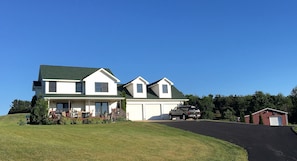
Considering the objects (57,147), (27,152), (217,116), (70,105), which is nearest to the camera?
(27,152)

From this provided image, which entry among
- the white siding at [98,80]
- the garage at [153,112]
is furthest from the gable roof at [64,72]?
the garage at [153,112]

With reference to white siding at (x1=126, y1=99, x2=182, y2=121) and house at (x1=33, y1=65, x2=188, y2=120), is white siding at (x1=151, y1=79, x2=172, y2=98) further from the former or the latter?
white siding at (x1=126, y1=99, x2=182, y2=121)

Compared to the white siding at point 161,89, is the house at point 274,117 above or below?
below

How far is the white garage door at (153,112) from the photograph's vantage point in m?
37.8

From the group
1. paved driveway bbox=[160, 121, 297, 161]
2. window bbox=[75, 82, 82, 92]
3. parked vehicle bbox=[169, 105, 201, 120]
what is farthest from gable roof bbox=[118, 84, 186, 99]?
paved driveway bbox=[160, 121, 297, 161]

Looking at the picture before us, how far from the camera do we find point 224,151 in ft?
48.3

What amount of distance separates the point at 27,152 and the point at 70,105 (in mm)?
22608

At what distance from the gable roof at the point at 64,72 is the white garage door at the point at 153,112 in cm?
665

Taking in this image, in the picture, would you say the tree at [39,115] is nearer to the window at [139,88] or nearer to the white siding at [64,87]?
the white siding at [64,87]

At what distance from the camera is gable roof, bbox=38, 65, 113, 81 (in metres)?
33.7

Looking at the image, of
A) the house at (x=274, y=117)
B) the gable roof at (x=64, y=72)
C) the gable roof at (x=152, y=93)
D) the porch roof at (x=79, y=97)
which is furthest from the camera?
the house at (x=274, y=117)

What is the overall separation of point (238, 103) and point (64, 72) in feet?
147

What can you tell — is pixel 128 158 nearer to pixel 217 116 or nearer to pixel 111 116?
pixel 111 116

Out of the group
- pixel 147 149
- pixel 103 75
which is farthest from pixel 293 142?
pixel 103 75
